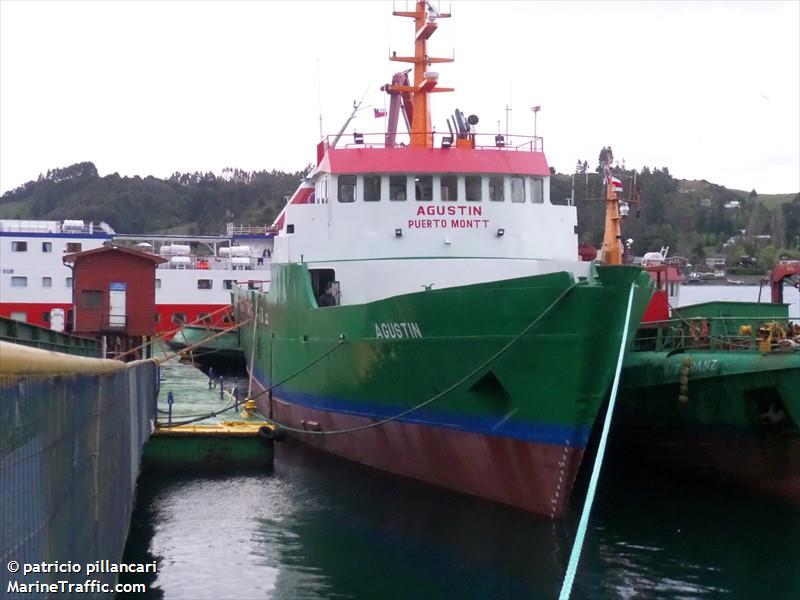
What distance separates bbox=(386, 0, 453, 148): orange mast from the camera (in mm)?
19922

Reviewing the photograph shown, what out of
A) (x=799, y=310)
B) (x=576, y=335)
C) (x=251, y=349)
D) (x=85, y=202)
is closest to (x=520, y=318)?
(x=576, y=335)

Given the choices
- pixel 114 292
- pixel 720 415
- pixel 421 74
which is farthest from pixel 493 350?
pixel 114 292

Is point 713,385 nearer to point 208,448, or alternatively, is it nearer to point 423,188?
point 423,188

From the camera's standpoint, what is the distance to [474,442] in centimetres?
1353

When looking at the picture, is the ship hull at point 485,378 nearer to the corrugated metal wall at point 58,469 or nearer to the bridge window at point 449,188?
the bridge window at point 449,188

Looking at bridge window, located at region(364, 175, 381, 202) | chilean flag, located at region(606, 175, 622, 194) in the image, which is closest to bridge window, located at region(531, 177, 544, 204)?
bridge window, located at region(364, 175, 381, 202)

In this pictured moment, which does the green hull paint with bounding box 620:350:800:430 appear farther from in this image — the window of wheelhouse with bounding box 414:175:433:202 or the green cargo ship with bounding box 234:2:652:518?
the window of wheelhouse with bounding box 414:175:433:202

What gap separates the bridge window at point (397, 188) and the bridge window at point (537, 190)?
8.01ft

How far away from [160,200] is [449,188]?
9075 centimetres

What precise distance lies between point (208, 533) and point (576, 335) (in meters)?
5.55

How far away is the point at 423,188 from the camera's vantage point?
716 inches

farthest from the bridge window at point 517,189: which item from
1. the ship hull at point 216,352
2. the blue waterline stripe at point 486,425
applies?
the ship hull at point 216,352

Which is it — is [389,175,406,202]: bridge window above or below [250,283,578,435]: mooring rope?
above

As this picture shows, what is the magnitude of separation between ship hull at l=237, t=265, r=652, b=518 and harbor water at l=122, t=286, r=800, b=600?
52 centimetres
